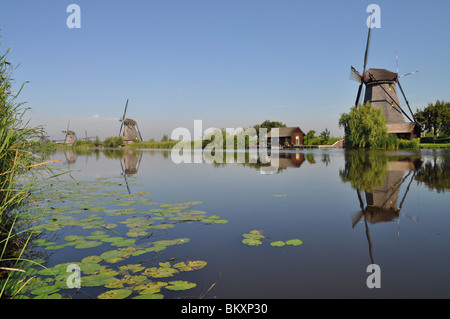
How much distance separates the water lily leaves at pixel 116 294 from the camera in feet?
8.94

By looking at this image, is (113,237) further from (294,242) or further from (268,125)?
(268,125)

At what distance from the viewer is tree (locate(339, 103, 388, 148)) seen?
35781 millimetres

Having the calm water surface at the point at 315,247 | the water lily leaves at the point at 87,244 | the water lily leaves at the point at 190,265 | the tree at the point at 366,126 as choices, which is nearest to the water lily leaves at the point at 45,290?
the calm water surface at the point at 315,247

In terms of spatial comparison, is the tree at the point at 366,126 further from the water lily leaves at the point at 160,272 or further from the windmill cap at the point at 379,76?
the water lily leaves at the point at 160,272

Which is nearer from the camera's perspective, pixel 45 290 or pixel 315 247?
pixel 45 290

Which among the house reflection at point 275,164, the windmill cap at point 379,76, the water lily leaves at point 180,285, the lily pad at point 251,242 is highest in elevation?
the windmill cap at point 379,76

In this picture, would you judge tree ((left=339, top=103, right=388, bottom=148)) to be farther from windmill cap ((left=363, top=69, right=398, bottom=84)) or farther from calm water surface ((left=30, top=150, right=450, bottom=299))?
calm water surface ((left=30, top=150, right=450, bottom=299))

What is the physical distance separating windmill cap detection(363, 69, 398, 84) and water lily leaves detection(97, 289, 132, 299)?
51.3 m

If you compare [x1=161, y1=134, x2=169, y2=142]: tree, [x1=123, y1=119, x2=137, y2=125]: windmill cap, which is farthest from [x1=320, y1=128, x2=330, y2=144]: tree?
[x1=123, y1=119, x2=137, y2=125]: windmill cap

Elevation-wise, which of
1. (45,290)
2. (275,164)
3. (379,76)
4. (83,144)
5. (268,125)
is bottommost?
(45,290)

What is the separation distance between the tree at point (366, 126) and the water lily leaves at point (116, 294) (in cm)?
3897

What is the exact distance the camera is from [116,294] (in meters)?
2.76

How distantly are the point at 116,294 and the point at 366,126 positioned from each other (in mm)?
39267

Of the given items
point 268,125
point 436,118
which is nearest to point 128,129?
point 268,125
